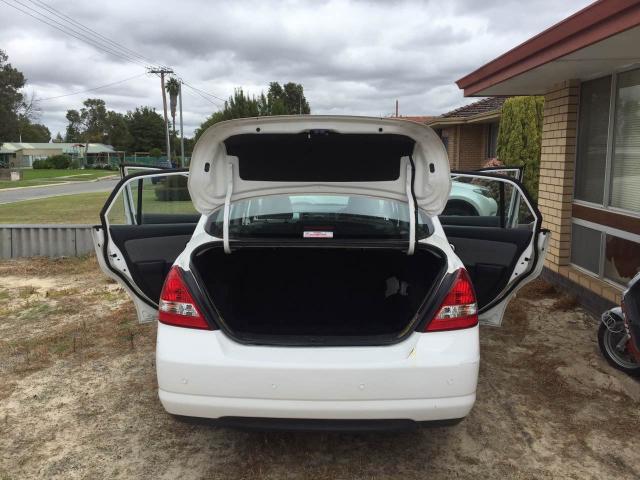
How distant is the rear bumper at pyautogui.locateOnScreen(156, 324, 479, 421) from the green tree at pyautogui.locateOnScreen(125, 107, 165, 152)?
101 metres

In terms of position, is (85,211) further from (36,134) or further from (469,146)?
(36,134)

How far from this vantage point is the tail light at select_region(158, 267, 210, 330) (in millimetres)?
2725

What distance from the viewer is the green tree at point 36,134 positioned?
375 feet

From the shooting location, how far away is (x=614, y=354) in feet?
14.0

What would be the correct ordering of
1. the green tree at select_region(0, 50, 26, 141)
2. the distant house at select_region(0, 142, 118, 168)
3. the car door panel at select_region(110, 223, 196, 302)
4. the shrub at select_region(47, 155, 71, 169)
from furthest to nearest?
the distant house at select_region(0, 142, 118, 168), the shrub at select_region(47, 155, 71, 169), the green tree at select_region(0, 50, 26, 141), the car door panel at select_region(110, 223, 196, 302)

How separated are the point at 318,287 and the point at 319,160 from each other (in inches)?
46.0

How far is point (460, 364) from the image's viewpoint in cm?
262

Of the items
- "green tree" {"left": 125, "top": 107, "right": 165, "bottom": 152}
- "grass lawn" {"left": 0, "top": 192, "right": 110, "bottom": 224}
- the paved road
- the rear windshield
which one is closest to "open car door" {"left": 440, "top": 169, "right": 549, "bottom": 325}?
the rear windshield

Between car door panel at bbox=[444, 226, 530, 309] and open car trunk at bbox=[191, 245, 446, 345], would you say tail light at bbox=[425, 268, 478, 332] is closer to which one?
A: open car trunk at bbox=[191, 245, 446, 345]

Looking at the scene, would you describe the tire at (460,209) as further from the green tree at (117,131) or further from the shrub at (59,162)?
the green tree at (117,131)

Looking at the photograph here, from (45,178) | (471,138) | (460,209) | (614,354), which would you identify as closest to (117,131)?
(45,178)

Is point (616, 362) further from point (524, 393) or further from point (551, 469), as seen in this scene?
point (551, 469)

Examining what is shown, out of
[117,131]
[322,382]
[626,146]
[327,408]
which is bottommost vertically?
[327,408]

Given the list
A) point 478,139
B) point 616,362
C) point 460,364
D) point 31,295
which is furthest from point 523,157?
point 460,364
